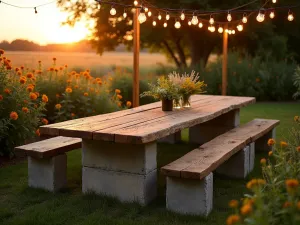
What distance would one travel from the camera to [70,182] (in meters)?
5.01

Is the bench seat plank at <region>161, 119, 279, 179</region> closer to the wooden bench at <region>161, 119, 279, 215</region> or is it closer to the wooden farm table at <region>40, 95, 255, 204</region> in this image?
the wooden bench at <region>161, 119, 279, 215</region>

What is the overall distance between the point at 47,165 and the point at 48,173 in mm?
86

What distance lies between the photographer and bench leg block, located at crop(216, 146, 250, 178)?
17.1ft

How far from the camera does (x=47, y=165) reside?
4.66 metres

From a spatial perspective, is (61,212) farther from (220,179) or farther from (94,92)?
(94,92)

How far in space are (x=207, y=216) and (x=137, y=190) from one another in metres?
0.71

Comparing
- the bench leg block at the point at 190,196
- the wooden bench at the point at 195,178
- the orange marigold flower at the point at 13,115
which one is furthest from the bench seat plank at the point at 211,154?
the orange marigold flower at the point at 13,115

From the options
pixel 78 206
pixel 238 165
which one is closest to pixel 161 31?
pixel 238 165

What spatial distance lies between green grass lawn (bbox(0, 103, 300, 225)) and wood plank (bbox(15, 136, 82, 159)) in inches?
16.2

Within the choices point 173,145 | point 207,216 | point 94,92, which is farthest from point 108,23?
point 207,216

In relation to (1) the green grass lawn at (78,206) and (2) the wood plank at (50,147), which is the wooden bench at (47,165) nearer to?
(2) the wood plank at (50,147)

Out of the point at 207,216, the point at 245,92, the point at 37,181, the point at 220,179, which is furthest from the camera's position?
the point at 245,92

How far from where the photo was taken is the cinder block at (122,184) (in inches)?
164

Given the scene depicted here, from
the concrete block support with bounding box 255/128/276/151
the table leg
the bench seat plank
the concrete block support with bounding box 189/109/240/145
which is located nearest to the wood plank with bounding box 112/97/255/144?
the table leg
